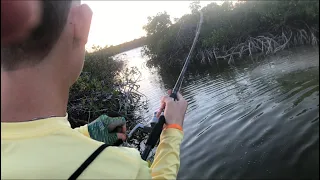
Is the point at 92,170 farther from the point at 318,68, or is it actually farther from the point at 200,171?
the point at 318,68

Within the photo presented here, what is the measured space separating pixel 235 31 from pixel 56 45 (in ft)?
104

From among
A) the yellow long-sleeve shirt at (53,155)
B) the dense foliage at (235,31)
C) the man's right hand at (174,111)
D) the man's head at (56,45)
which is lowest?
the dense foliage at (235,31)

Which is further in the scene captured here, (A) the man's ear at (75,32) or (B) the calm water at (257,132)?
(B) the calm water at (257,132)

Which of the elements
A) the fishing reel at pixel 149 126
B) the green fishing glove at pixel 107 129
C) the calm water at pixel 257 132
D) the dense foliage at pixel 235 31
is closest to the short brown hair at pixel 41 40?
the green fishing glove at pixel 107 129

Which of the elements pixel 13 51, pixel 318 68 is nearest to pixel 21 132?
pixel 13 51

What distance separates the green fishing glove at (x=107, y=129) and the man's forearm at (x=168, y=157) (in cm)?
21

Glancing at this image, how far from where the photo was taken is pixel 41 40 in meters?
0.95

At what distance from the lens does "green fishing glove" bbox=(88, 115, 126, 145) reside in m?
1.57

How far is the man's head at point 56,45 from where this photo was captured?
920mm

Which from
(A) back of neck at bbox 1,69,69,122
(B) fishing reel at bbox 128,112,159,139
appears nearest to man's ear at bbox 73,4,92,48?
(A) back of neck at bbox 1,69,69,122

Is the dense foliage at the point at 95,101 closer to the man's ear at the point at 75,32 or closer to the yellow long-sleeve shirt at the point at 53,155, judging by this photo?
the man's ear at the point at 75,32

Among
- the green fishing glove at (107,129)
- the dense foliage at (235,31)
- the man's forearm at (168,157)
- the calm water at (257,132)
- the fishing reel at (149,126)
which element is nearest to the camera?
the man's forearm at (168,157)

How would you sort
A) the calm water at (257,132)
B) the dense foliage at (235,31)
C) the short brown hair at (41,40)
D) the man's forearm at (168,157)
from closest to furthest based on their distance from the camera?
the short brown hair at (41,40) < the man's forearm at (168,157) < the calm water at (257,132) < the dense foliage at (235,31)

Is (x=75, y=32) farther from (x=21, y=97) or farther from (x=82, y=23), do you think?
(x=21, y=97)
